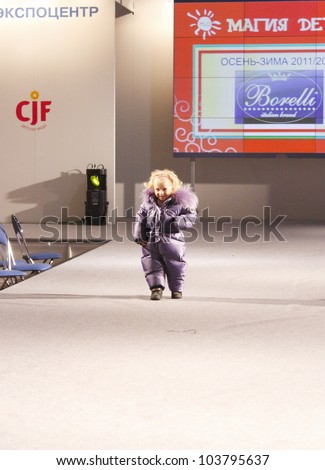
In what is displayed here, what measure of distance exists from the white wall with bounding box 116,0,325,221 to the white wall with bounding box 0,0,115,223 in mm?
2288

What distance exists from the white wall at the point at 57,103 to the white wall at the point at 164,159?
90.1 inches

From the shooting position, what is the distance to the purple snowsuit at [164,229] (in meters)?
9.52

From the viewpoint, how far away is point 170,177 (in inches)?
374

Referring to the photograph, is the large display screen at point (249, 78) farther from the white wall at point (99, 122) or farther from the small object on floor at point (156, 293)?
the small object on floor at point (156, 293)

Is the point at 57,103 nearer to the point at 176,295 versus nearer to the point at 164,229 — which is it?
the point at 176,295

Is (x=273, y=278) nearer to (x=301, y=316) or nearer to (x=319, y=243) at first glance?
(x=301, y=316)

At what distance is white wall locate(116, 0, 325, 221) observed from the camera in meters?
22.0

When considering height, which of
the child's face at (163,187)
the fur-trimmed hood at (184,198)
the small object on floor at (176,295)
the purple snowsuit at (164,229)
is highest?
the child's face at (163,187)

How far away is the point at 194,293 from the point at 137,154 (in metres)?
12.3

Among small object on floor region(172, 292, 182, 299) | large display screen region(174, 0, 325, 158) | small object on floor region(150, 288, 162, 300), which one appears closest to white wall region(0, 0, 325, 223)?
large display screen region(174, 0, 325, 158)

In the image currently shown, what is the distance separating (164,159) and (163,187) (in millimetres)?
12953

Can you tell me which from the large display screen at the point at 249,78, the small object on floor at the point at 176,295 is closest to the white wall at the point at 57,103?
the large display screen at the point at 249,78

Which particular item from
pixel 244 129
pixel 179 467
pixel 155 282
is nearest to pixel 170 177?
pixel 155 282

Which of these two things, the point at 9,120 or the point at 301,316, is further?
the point at 9,120
